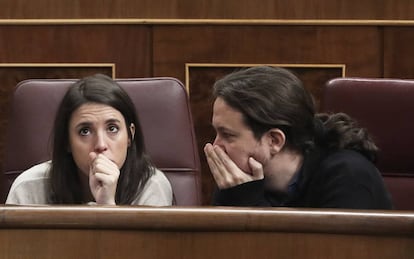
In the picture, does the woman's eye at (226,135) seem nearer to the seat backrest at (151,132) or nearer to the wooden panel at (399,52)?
the seat backrest at (151,132)

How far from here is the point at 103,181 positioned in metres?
1.71

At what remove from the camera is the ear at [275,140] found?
1.64 meters

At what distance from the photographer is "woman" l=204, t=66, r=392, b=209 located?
161 cm

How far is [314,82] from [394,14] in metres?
0.36

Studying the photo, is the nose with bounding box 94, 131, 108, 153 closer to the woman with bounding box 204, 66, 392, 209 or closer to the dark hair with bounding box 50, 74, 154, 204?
the dark hair with bounding box 50, 74, 154, 204

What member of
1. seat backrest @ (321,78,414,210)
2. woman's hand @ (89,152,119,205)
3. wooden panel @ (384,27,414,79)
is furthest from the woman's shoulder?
wooden panel @ (384,27,414,79)

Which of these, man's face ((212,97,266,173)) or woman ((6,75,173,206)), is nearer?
man's face ((212,97,266,173))

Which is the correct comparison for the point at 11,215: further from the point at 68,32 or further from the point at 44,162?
the point at 68,32

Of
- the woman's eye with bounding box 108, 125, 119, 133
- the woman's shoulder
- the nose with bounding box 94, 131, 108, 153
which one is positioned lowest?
the woman's shoulder

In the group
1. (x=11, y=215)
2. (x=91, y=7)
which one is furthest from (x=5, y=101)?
(x=11, y=215)

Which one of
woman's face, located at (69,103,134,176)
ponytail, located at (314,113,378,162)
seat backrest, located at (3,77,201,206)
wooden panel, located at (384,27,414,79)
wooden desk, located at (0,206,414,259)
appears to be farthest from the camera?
wooden panel, located at (384,27,414,79)

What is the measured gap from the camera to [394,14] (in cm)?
292

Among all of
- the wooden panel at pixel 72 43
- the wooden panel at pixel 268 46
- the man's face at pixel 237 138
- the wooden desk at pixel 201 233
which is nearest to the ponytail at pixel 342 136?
the man's face at pixel 237 138

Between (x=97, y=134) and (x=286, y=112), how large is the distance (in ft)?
1.38
